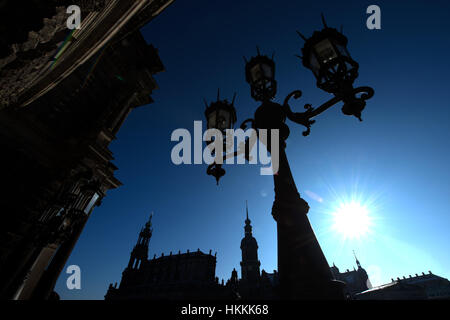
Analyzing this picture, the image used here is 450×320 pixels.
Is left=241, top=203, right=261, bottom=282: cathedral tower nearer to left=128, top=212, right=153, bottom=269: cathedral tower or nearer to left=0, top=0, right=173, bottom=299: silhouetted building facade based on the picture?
left=128, top=212, right=153, bottom=269: cathedral tower

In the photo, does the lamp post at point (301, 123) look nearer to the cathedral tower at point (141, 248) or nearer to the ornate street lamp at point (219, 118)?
the ornate street lamp at point (219, 118)

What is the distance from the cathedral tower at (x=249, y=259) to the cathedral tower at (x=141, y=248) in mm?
27863

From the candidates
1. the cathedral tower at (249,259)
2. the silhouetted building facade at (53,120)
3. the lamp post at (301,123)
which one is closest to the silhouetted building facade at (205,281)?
the cathedral tower at (249,259)

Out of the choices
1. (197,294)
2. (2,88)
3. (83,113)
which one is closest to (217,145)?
(2,88)

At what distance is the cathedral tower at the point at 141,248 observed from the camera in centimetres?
5298

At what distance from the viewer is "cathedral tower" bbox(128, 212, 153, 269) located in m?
53.0

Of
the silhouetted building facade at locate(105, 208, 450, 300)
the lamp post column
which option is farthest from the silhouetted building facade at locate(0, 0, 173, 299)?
the silhouetted building facade at locate(105, 208, 450, 300)

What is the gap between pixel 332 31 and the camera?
3.06 metres

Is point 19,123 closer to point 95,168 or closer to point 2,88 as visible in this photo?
point 95,168

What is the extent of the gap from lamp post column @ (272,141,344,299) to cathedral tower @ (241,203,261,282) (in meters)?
48.0

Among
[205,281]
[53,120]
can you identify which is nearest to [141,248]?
[205,281]

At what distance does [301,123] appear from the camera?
3.25 m

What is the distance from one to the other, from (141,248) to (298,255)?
2510 inches

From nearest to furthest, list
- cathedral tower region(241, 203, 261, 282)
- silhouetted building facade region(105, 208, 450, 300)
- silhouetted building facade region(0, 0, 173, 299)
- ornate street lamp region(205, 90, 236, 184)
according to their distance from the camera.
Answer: silhouetted building facade region(0, 0, 173, 299) < ornate street lamp region(205, 90, 236, 184) < silhouetted building facade region(105, 208, 450, 300) < cathedral tower region(241, 203, 261, 282)
